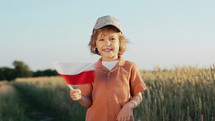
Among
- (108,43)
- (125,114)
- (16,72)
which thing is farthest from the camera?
(16,72)

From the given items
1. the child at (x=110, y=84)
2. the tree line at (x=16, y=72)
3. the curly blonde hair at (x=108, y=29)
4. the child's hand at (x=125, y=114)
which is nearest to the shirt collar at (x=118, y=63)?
the child at (x=110, y=84)

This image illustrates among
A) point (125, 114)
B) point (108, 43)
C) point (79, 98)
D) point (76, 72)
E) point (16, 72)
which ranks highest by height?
point (108, 43)

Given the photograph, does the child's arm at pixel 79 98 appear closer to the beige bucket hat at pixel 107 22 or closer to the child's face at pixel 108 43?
the child's face at pixel 108 43

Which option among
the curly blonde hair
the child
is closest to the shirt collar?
the child

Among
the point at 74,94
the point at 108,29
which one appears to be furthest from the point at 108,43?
the point at 74,94

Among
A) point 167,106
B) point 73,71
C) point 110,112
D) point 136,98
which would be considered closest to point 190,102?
point 167,106

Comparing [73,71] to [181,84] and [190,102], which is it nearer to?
[190,102]

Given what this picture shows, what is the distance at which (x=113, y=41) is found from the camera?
6.21 ft

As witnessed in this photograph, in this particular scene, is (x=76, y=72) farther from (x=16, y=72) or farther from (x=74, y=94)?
(x=16, y=72)

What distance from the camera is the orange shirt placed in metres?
1.83

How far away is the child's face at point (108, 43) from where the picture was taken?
188cm

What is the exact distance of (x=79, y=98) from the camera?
1.82 meters

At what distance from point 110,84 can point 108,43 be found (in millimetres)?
361

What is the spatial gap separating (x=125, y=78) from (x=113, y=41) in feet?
1.15
